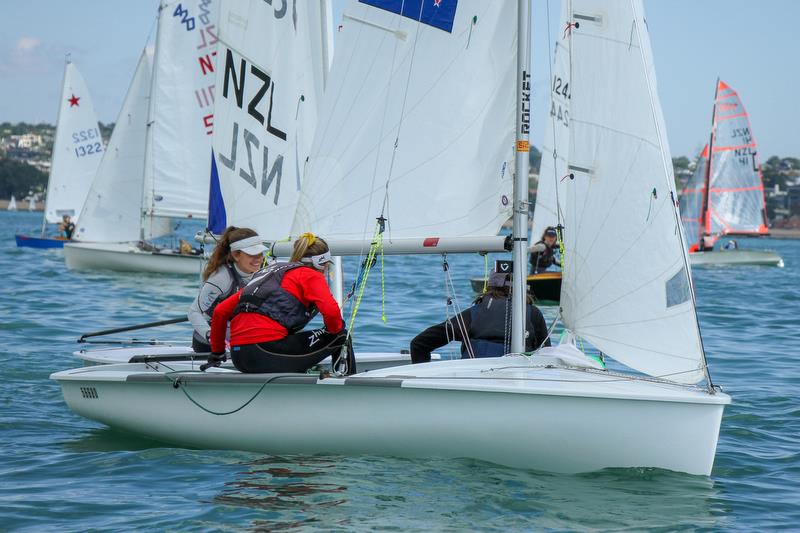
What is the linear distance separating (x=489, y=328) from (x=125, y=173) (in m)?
17.2

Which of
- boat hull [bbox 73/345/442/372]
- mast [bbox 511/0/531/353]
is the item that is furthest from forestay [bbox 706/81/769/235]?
mast [bbox 511/0/531/353]

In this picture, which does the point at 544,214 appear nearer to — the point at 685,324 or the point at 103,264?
the point at 103,264

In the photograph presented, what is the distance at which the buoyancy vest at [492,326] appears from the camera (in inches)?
263

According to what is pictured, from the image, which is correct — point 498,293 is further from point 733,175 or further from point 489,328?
point 733,175

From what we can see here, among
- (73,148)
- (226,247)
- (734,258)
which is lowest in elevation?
(734,258)

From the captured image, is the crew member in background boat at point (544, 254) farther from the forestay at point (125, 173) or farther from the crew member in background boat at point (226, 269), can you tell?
the crew member in background boat at point (226, 269)

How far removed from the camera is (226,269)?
7.08 meters

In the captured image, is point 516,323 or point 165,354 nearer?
point 516,323

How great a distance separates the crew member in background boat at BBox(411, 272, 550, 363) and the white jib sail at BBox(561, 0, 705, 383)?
24 centimetres

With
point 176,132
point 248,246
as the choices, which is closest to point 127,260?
point 176,132

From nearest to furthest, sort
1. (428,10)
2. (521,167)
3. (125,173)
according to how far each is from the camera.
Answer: (521,167), (428,10), (125,173)

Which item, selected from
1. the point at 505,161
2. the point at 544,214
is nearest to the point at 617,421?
the point at 505,161

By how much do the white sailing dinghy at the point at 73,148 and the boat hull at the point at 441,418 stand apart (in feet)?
91.8

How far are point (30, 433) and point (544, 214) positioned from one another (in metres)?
13.5
